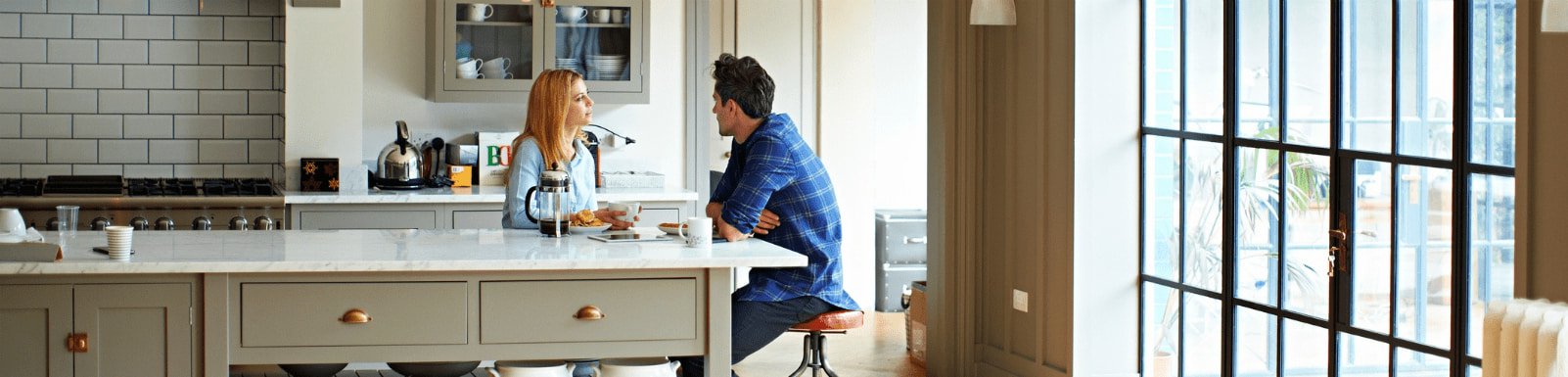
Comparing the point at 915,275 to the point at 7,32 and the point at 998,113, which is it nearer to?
the point at 998,113

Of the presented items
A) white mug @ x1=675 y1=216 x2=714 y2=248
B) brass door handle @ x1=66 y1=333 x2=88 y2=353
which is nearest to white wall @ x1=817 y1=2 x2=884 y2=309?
white mug @ x1=675 y1=216 x2=714 y2=248

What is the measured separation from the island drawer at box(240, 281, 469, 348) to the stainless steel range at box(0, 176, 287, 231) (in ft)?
7.48

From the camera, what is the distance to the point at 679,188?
6.72 m

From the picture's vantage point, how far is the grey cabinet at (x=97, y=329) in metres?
3.55

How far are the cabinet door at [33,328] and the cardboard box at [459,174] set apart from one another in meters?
3.01

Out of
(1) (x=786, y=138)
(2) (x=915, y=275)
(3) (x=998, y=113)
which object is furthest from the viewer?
(2) (x=915, y=275)

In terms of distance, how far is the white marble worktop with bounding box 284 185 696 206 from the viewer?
5.98 meters

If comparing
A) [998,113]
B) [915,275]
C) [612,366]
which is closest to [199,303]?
[612,366]

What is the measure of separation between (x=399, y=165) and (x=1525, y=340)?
463cm

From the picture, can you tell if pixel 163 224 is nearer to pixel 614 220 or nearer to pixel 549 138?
pixel 549 138

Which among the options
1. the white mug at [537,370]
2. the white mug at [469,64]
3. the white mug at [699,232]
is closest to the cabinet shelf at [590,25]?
the white mug at [469,64]

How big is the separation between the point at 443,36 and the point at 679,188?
125 cm

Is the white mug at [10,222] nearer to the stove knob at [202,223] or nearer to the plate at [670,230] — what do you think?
the plate at [670,230]

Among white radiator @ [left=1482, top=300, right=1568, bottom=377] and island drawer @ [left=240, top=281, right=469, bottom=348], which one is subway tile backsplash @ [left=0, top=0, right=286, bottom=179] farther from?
white radiator @ [left=1482, top=300, right=1568, bottom=377]
